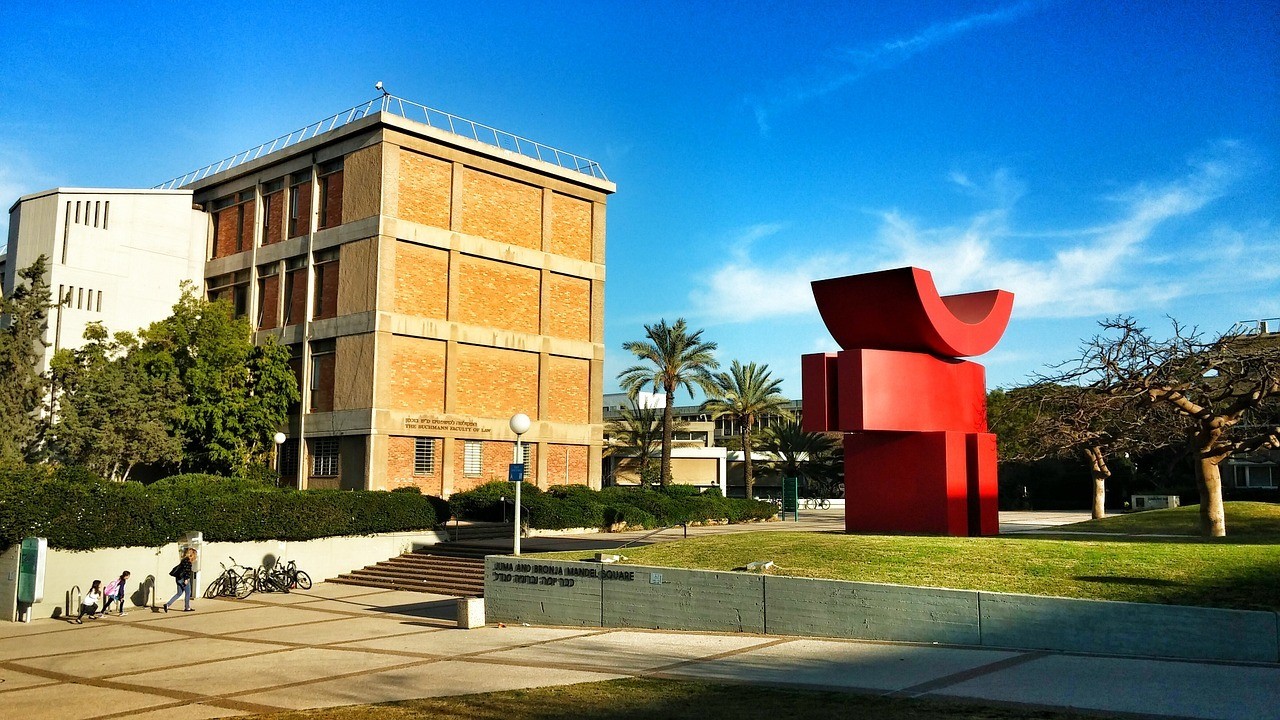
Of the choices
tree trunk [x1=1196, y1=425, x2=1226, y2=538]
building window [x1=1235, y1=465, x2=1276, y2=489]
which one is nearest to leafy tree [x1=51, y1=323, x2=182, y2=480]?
tree trunk [x1=1196, y1=425, x2=1226, y2=538]

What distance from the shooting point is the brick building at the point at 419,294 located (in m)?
41.3

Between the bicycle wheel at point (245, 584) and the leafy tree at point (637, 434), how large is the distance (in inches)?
1491

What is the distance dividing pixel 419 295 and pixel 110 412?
41.0 feet

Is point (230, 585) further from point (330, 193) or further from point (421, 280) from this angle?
point (330, 193)

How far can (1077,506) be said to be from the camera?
6562cm

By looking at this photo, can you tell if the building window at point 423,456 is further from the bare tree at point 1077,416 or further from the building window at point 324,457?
the bare tree at point 1077,416

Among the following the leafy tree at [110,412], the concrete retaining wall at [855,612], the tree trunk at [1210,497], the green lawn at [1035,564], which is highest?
the leafy tree at [110,412]

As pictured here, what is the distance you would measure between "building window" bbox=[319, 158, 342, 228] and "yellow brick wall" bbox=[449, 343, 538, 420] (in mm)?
7830

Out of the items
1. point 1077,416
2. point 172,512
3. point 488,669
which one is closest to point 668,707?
point 488,669

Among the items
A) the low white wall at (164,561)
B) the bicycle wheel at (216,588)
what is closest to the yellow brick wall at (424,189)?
the low white wall at (164,561)

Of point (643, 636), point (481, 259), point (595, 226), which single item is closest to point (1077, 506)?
point (595, 226)

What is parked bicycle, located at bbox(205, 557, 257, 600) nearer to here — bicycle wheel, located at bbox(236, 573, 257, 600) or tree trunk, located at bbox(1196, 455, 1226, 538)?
bicycle wheel, located at bbox(236, 573, 257, 600)

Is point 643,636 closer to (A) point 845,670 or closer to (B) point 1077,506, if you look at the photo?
(A) point 845,670

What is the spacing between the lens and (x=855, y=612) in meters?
16.1
